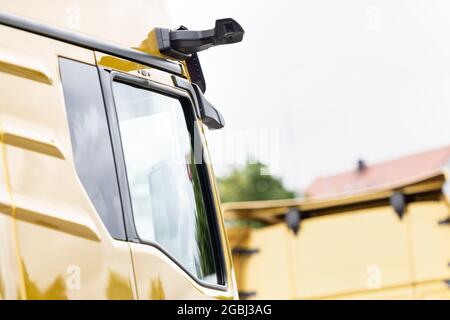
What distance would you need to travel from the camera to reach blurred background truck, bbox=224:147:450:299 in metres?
6.36

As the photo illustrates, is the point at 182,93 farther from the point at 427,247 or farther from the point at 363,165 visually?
the point at 363,165

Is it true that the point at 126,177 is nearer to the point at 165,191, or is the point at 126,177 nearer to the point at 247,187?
the point at 165,191

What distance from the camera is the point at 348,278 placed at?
265 inches

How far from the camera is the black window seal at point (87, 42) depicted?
2863 millimetres

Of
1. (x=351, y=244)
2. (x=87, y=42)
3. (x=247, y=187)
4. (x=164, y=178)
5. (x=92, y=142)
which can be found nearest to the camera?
(x=92, y=142)

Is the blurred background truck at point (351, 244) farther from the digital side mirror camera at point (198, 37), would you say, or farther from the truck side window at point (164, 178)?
the digital side mirror camera at point (198, 37)

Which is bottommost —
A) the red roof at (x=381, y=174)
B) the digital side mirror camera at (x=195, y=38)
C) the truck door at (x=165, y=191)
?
the truck door at (x=165, y=191)

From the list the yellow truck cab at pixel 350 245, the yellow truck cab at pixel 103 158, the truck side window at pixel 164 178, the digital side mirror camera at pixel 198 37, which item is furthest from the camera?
the yellow truck cab at pixel 350 245

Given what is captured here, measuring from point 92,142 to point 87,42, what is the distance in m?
0.43

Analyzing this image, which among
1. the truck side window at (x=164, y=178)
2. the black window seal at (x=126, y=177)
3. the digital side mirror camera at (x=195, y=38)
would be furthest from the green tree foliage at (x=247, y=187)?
the digital side mirror camera at (x=195, y=38)

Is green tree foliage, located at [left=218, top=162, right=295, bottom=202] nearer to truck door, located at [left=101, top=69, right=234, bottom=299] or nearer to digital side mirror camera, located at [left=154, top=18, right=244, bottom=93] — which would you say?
truck door, located at [left=101, top=69, right=234, bottom=299]

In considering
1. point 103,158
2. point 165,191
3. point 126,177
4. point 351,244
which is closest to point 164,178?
point 165,191

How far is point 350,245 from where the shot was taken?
6.78 metres

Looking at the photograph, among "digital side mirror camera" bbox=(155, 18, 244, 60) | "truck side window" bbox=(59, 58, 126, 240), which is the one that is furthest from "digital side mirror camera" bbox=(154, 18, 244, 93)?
"truck side window" bbox=(59, 58, 126, 240)
